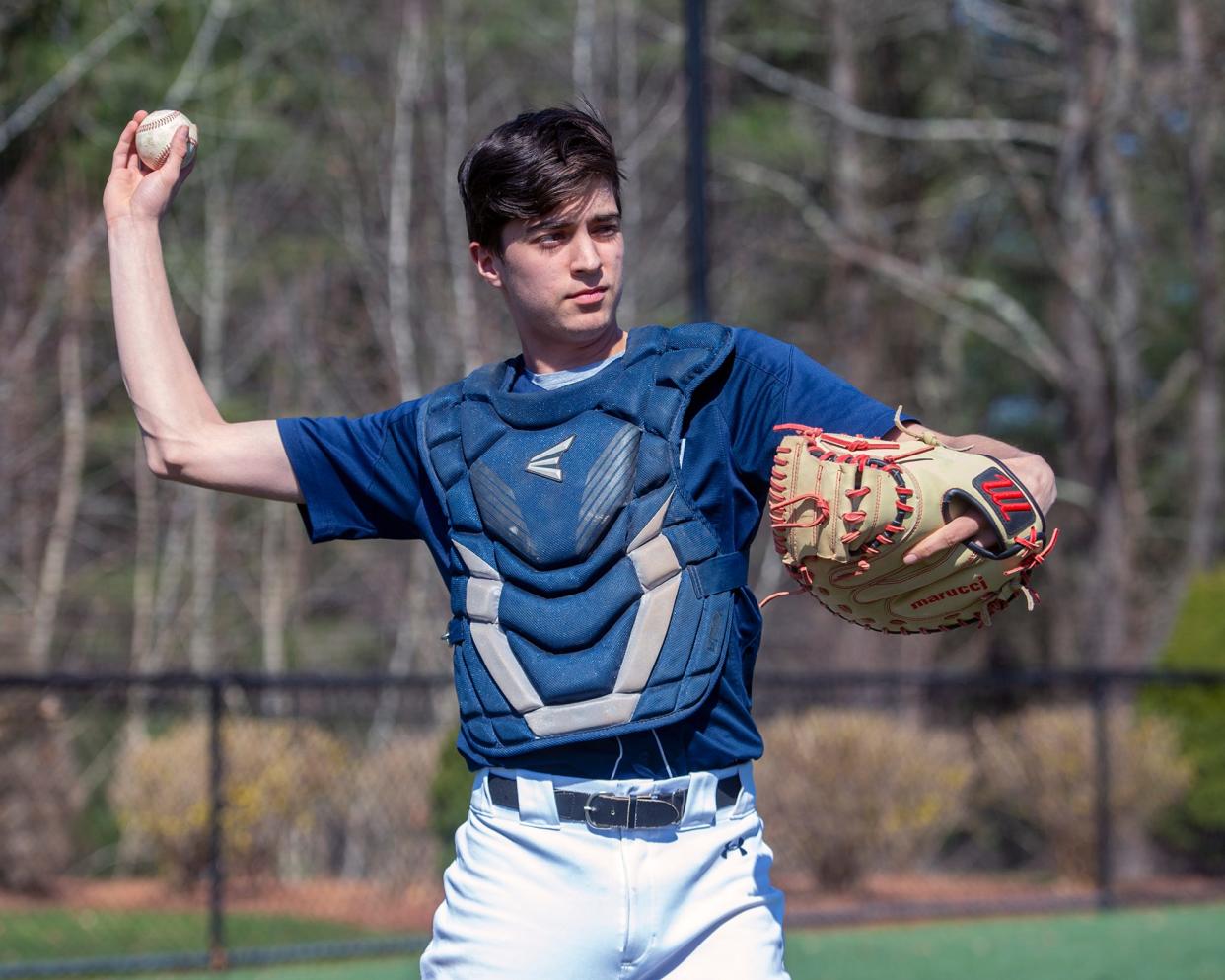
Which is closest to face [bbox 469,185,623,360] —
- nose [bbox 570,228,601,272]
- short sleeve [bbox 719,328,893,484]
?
nose [bbox 570,228,601,272]

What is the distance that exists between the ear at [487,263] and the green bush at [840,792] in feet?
28.2

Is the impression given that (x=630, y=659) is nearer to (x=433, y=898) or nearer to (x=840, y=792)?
(x=433, y=898)

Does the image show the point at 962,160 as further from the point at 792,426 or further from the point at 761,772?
the point at 792,426

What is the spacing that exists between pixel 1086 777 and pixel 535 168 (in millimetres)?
10014

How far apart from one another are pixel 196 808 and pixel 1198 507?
11.3 m

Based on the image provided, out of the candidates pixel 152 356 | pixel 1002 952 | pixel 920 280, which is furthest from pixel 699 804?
pixel 920 280

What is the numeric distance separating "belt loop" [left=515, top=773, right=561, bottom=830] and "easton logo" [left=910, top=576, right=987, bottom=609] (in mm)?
635

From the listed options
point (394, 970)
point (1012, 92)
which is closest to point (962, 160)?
point (1012, 92)

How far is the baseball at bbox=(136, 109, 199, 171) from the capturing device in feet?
8.65

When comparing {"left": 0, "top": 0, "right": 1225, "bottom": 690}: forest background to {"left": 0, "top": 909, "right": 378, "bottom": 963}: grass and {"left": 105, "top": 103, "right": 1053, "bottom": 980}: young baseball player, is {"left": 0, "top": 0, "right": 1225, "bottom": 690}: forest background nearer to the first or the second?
{"left": 0, "top": 909, "right": 378, "bottom": 963}: grass

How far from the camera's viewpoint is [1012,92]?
72.7ft

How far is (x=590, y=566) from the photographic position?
2400 millimetres

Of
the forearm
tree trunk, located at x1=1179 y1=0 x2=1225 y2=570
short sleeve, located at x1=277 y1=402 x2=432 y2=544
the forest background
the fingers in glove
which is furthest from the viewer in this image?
tree trunk, located at x1=1179 y1=0 x2=1225 y2=570

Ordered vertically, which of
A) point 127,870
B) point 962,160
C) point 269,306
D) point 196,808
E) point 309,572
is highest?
point 962,160
